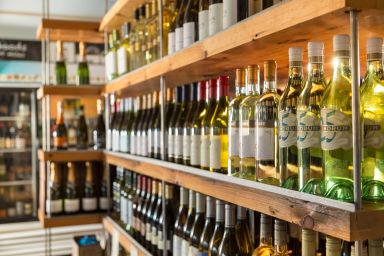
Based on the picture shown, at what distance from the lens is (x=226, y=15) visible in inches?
45.7

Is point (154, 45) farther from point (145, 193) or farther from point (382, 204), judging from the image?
point (382, 204)

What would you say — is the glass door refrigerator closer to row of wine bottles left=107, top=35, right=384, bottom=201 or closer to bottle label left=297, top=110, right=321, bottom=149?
row of wine bottles left=107, top=35, right=384, bottom=201

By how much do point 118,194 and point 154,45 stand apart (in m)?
1.02

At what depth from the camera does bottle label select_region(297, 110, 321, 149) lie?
862mm

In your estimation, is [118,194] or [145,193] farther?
[118,194]

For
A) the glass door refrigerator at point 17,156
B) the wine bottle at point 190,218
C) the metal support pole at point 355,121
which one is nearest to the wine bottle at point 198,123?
the wine bottle at point 190,218

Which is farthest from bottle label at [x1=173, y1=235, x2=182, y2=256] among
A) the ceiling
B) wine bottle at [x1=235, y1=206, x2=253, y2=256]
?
the ceiling

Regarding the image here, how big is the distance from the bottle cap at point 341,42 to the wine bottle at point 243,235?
0.71m

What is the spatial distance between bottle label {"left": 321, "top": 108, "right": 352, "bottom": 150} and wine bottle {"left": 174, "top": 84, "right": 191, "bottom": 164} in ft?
2.62

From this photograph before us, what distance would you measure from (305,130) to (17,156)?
4.29 metres

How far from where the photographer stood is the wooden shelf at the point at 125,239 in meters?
1.89

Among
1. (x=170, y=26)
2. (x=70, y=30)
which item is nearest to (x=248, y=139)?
(x=170, y=26)

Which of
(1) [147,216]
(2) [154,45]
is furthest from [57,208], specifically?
(2) [154,45]

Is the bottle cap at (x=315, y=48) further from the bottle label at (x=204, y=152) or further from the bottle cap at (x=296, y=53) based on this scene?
the bottle label at (x=204, y=152)
